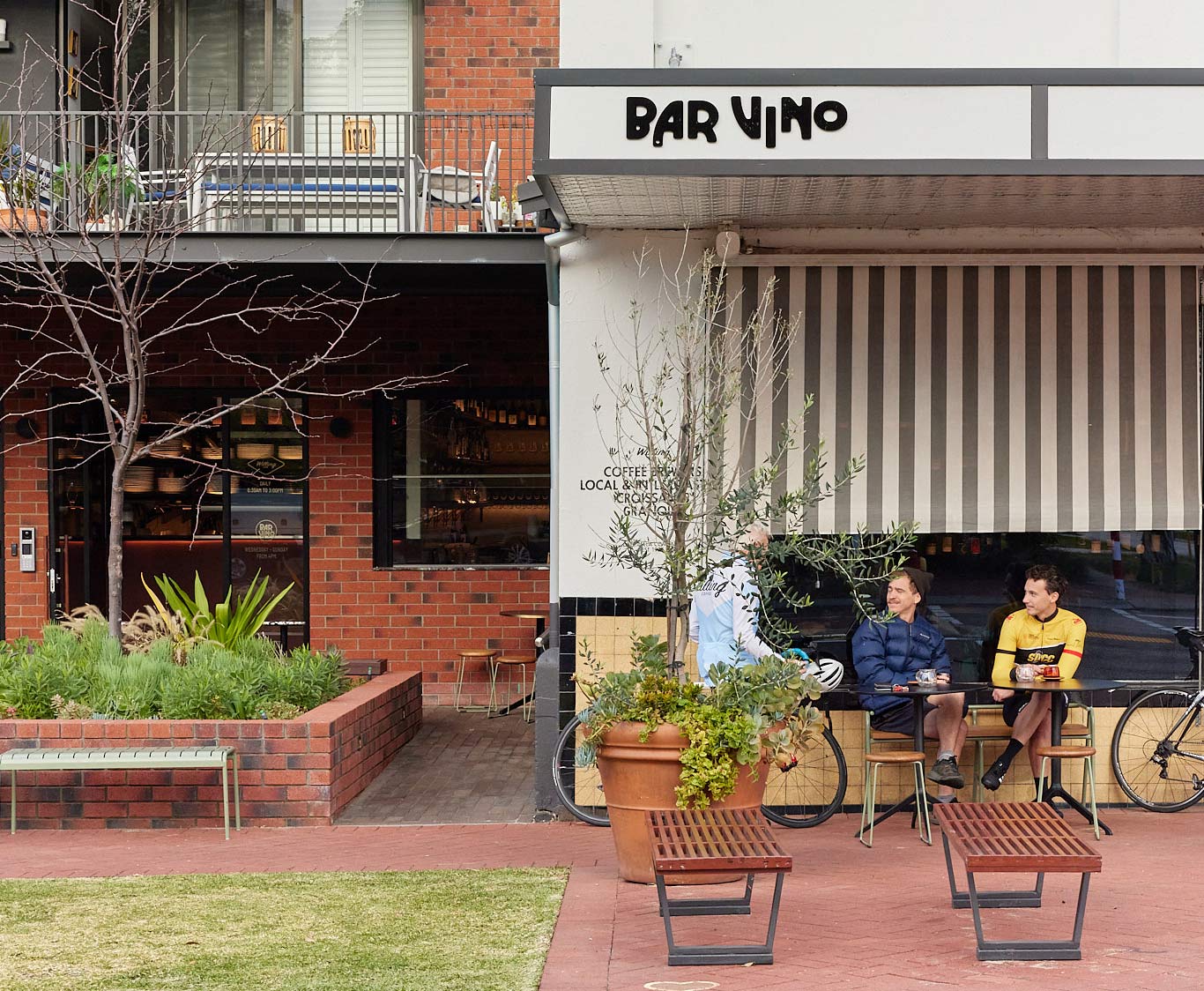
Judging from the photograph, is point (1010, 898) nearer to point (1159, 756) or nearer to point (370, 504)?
point (1159, 756)

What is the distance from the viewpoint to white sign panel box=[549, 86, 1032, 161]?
668 cm

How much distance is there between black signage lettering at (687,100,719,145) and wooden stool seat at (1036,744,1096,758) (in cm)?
Result: 373

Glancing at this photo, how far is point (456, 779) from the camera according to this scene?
9445 mm

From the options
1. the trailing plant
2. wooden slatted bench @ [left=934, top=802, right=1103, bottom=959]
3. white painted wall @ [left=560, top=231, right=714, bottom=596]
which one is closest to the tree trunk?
white painted wall @ [left=560, top=231, right=714, bottom=596]

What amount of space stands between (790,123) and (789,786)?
12.5 ft

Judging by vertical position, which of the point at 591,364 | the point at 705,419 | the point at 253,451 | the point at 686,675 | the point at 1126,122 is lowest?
the point at 686,675

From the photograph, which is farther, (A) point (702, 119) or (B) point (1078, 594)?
(B) point (1078, 594)

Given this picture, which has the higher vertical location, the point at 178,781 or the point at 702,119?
the point at 702,119

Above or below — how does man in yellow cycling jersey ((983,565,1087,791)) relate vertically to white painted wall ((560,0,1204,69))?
below

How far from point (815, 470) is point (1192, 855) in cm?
283

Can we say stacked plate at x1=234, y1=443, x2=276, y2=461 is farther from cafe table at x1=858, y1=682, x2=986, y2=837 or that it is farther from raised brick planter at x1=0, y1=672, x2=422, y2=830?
cafe table at x1=858, y1=682, x2=986, y2=837

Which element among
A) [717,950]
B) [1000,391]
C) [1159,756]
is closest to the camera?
[717,950]

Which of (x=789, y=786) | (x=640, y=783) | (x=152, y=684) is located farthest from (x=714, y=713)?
(x=152, y=684)

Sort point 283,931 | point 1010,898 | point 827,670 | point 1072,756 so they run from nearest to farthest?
point 283,931, point 1010,898, point 1072,756, point 827,670
